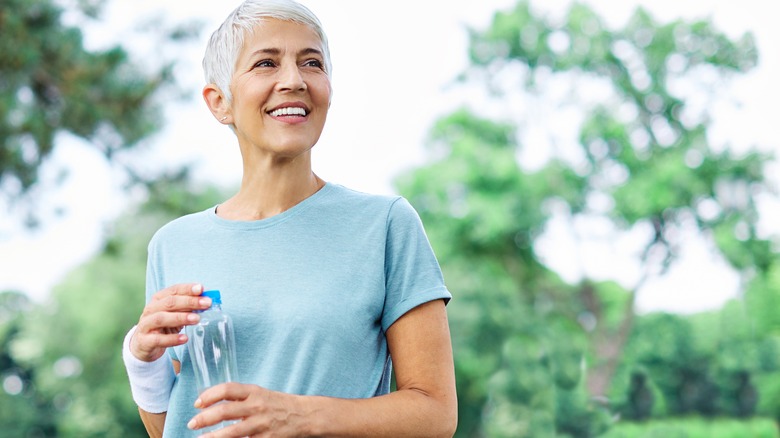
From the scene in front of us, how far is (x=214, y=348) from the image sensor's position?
1.11 metres

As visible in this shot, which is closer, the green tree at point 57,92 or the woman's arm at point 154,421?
the woman's arm at point 154,421

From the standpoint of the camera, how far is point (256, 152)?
1184 millimetres

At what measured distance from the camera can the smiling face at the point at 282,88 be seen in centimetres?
112

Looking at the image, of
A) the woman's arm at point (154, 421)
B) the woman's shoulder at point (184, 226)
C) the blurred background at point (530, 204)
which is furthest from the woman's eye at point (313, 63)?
the blurred background at point (530, 204)

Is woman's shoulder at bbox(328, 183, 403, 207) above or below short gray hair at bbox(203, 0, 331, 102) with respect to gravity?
below

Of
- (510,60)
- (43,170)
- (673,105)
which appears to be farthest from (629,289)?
(43,170)

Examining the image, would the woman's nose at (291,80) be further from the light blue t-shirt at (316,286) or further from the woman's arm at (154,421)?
the woman's arm at (154,421)

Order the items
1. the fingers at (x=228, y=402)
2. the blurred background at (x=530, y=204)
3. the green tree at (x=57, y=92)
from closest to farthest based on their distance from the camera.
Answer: the fingers at (x=228, y=402) < the green tree at (x=57, y=92) < the blurred background at (x=530, y=204)

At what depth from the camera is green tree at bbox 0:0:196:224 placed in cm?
589

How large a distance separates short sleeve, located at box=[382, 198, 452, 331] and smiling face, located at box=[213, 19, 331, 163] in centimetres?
14

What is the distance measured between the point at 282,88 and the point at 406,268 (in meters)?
0.25

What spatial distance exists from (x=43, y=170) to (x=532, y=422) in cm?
529

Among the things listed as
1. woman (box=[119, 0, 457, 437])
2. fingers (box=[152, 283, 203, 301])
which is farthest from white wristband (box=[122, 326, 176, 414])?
fingers (box=[152, 283, 203, 301])

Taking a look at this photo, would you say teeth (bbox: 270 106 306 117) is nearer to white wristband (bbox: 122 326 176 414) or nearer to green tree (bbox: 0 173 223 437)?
white wristband (bbox: 122 326 176 414)
